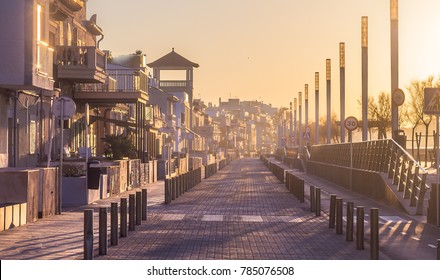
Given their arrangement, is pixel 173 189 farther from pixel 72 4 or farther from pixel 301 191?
pixel 72 4

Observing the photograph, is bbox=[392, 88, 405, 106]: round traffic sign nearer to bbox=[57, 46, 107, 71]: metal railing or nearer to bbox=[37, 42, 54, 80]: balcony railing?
bbox=[37, 42, 54, 80]: balcony railing

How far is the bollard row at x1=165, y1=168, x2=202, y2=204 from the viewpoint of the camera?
108 ft

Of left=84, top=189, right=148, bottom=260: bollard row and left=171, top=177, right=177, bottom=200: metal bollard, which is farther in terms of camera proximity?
left=171, top=177, right=177, bottom=200: metal bollard

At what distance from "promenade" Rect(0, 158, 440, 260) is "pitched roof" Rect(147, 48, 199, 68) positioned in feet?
386

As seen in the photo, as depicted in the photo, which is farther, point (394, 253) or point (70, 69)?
point (70, 69)

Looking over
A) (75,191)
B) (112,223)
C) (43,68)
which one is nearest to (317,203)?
(75,191)

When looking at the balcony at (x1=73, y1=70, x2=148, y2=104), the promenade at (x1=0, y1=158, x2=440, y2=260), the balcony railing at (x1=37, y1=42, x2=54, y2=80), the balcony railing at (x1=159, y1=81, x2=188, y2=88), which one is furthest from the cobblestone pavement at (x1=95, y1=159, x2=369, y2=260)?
the balcony railing at (x1=159, y1=81, x2=188, y2=88)

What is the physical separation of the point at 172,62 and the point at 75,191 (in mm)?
117213

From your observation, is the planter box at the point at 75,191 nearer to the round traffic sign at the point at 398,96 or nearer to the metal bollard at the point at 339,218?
the round traffic sign at the point at 398,96

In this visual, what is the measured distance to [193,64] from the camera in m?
147

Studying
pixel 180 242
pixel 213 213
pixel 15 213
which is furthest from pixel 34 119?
pixel 180 242

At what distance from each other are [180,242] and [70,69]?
27.4 meters

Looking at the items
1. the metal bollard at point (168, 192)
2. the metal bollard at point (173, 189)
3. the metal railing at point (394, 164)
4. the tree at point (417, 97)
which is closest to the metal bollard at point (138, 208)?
the metal railing at point (394, 164)
